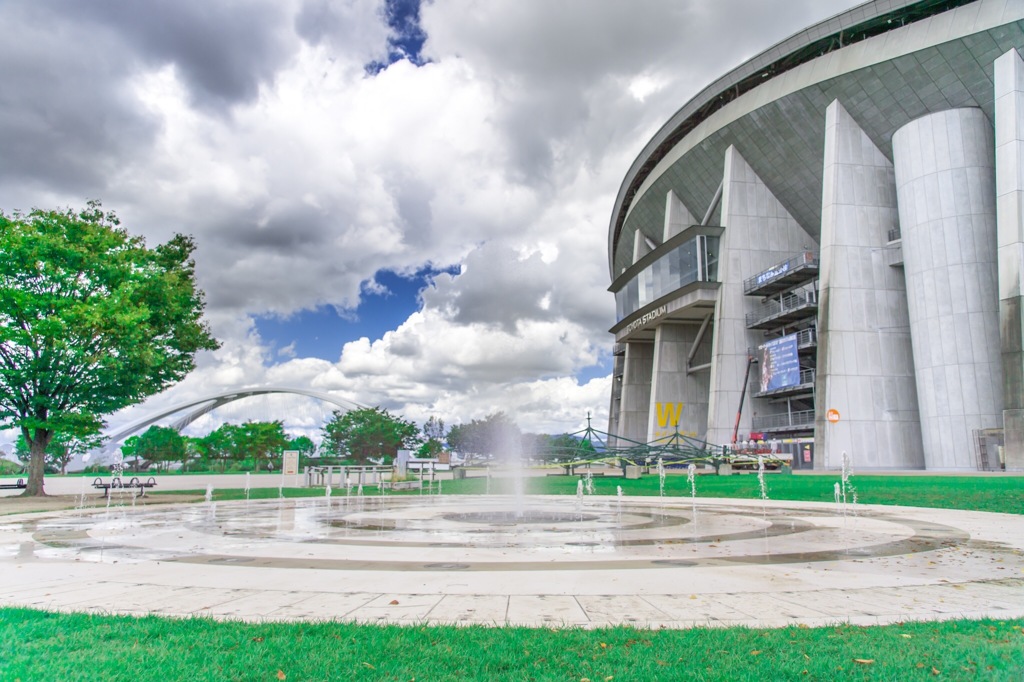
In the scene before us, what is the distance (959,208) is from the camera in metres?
36.8

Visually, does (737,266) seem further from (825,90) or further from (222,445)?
(222,445)

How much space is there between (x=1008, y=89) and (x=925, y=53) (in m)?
5.24

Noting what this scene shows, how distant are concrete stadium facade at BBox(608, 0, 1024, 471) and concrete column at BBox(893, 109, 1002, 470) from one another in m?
0.09

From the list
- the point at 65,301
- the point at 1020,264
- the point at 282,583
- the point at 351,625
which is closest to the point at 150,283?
the point at 65,301

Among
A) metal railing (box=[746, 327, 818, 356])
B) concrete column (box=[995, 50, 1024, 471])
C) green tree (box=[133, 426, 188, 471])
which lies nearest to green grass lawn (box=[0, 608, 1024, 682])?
concrete column (box=[995, 50, 1024, 471])

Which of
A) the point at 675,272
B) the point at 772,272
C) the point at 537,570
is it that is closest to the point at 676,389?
the point at 675,272

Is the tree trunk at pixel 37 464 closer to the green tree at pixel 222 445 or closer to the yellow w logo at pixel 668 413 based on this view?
the yellow w logo at pixel 668 413

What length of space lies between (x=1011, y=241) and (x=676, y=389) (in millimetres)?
32272

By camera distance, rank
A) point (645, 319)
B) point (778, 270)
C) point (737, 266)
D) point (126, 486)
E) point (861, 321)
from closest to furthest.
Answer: point (126, 486), point (861, 321), point (778, 270), point (737, 266), point (645, 319)

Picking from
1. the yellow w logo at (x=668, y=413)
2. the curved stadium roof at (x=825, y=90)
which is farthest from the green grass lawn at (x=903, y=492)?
the yellow w logo at (x=668, y=413)

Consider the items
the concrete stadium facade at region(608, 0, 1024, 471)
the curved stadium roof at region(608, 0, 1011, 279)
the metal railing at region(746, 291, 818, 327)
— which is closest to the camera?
the concrete stadium facade at region(608, 0, 1024, 471)

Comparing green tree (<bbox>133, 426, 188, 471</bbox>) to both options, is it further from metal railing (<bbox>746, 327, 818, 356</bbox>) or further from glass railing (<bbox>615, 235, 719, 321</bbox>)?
metal railing (<bbox>746, 327, 818, 356</bbox>)

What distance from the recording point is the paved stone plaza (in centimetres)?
566

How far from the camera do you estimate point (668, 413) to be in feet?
199
